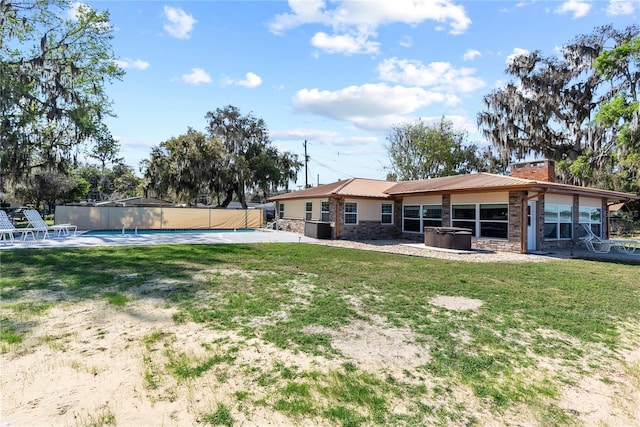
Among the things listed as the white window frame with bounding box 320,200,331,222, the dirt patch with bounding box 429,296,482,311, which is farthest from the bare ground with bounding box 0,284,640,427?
the white window frame with bounding box 320,200,331,222

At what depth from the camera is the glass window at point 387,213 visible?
17.9 m

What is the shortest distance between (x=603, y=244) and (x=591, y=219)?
2.31 m

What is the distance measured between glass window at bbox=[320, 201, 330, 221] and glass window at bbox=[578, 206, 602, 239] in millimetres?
10746

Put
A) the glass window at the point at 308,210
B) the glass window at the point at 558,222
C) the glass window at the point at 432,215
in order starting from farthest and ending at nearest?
the glass window at the point at 308,210
the glass window at the point at 432,215
the glass window at the point at 558,222

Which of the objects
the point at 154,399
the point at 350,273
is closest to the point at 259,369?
the point at 154,399

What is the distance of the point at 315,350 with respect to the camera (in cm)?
342

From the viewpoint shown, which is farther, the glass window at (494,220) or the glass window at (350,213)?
the glass window at (350,213)

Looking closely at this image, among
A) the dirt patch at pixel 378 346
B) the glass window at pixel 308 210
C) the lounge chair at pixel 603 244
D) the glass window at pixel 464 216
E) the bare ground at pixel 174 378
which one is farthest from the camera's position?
the glass window at pixel 308 210

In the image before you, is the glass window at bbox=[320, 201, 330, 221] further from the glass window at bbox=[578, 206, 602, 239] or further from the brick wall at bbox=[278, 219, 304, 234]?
the glass window at bbox=[578, 206, 602, 239]

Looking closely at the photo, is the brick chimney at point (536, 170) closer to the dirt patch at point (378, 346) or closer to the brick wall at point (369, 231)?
the brick wall at point (369, 231)

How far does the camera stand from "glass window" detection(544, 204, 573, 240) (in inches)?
510

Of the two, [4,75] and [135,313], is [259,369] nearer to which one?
[135,313]

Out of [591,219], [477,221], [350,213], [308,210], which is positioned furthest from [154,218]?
[591,219]

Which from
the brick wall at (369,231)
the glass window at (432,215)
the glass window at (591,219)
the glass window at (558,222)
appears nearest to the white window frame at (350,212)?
the brick wall at (369,231)
